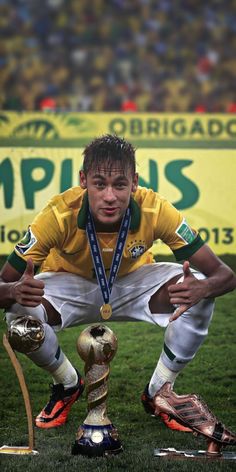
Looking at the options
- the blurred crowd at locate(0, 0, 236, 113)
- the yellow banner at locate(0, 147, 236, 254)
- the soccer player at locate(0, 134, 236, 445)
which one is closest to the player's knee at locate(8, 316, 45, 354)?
the soccer player at locate(0, 134, 236, 445)

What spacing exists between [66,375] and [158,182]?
77.1 inches

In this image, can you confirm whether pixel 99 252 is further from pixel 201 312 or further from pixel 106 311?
pixel 201 312

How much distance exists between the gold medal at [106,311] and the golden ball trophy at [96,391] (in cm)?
49

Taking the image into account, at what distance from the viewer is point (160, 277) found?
9.79 ft

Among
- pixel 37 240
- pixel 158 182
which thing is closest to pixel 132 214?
pixel 37 240

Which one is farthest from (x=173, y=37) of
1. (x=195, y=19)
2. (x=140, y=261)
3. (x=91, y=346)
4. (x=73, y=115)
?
(x=91, y=346)

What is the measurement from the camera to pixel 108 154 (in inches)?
102

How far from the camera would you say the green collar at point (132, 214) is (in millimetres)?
2699

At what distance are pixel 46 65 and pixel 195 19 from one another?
169cm

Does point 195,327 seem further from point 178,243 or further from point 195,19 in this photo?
point 195,19

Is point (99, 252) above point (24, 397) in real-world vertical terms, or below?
above

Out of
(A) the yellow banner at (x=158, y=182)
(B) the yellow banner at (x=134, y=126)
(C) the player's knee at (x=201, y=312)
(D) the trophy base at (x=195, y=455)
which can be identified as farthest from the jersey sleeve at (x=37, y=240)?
(B) the yellow banner at (x=134, y=126)

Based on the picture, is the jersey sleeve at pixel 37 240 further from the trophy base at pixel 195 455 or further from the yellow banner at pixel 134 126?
the yellow banner at pixel 134 126

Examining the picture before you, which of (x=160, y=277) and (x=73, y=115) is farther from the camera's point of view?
(x=73, y=115)
